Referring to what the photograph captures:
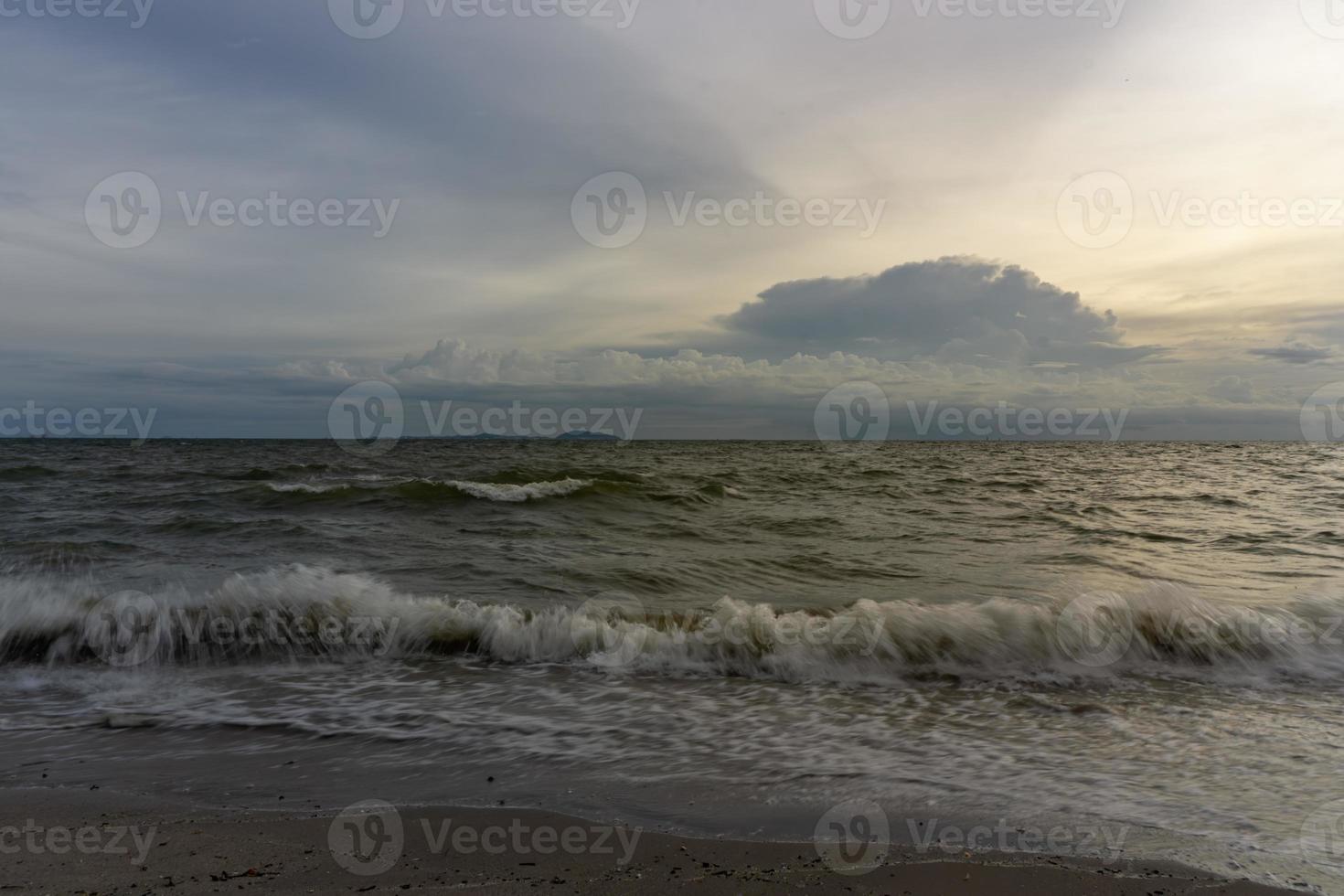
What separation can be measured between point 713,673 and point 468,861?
3.92m

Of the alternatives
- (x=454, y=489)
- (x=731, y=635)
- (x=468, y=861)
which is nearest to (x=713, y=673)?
(x=731, y=635)

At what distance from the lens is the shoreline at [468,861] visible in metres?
3.29

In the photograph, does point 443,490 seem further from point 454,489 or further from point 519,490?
point 519,490

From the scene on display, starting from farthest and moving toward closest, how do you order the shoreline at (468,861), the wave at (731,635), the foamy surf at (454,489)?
the foamy surf at (454,489) → the wave at (731,635) → the shoreline at (468,861)

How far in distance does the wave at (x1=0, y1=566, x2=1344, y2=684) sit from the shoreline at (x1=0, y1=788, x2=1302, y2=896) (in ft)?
11.3

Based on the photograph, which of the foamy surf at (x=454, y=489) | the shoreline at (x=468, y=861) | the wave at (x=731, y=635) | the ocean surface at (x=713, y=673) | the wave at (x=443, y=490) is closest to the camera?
the shoreline at (x=468, y=861)

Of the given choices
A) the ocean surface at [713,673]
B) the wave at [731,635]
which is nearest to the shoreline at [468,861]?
the ocean surface at [713,673]

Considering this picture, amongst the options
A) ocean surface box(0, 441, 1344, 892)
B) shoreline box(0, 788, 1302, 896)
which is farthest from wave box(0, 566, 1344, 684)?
shoreline box(0, 788, 1302, 896)

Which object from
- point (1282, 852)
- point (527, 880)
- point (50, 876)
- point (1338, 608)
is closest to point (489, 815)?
point (527, 880)

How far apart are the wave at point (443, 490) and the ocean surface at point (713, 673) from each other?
5.43 m

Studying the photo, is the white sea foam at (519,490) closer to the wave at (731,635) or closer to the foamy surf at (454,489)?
the foamy surf at (454,489)

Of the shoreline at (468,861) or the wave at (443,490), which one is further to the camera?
the wave at (443,490)

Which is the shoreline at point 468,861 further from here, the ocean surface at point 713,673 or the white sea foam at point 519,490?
the white sea foam at point 519,490

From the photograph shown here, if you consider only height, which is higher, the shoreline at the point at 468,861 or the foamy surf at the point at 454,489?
the shoreline at the point at 468,861
